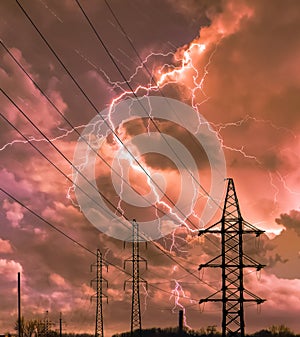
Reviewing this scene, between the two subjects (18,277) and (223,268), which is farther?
(18,277)

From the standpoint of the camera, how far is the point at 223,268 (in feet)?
135

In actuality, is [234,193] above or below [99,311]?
above

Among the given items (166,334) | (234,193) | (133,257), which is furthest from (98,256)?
(166,334)

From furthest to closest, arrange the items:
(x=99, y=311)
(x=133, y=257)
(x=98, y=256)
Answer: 1. (x=98, y=256)
2. (x=99, y=311)
3. (x=133, y=257)

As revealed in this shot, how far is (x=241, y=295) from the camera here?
40719 millimetres

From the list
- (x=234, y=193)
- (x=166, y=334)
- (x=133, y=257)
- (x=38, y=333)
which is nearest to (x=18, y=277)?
(x=133, y=257)

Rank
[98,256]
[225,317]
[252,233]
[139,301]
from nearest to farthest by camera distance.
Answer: [225,317] → [252,233] → [139,301] → [98,256]

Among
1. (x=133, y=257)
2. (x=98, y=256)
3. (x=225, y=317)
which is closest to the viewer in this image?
(x=225, y=317)

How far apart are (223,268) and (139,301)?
14007 millimetres

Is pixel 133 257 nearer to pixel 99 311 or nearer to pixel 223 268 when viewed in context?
pixel 99 311

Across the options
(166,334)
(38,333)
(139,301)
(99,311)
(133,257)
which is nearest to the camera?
(139,301)

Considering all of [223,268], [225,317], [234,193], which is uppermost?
[234,193]

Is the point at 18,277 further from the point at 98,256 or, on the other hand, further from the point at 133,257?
the point at 98,256

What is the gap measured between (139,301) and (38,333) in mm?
86448
